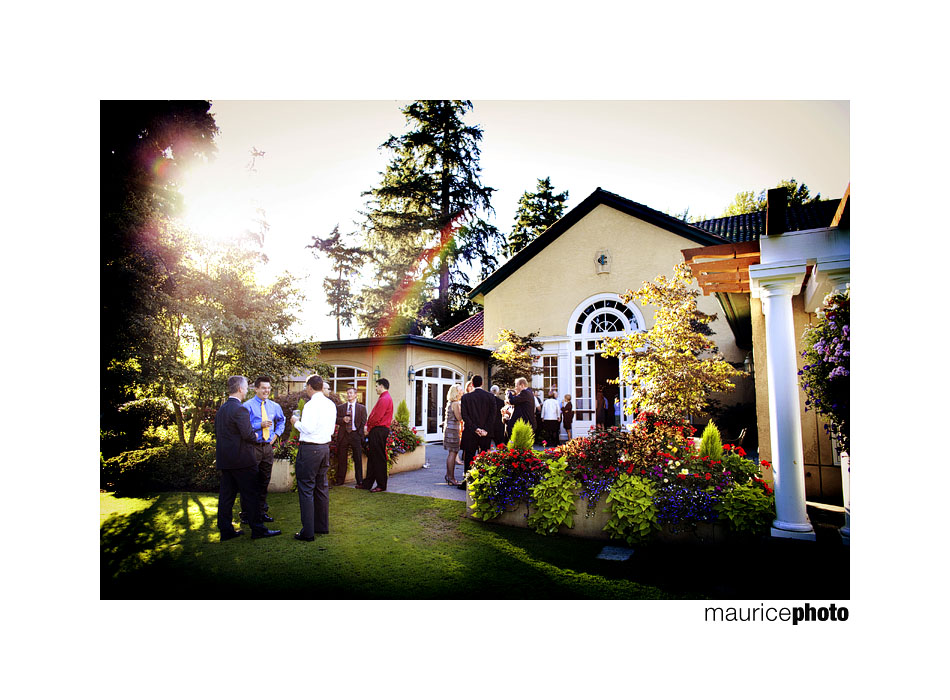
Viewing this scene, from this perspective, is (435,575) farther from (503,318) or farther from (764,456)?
(503,318)

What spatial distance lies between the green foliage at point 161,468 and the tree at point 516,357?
6699 mm

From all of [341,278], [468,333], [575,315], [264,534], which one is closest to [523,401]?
[264,534]

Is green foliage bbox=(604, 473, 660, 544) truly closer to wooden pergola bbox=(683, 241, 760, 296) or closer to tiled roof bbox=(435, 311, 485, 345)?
wooden pergola bbox=(683, 241, 760, 296)

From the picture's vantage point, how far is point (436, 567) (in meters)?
3.66

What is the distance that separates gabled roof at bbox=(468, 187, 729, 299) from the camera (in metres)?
10.5

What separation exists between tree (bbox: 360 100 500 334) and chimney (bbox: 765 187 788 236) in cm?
1302

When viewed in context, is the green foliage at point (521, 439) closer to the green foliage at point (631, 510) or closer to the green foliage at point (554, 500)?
the green foliage at point (554, 500)

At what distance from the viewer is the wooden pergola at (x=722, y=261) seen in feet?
14.4

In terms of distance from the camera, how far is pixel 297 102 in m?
4.00

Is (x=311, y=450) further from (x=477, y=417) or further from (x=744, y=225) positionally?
(x=744, y=225)

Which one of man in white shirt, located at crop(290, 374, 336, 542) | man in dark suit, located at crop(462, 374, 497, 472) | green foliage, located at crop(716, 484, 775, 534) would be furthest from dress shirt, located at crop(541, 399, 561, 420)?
man in white shirt, located at crop(290, 374, 336, 542)

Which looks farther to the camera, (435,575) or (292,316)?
(292,316)
